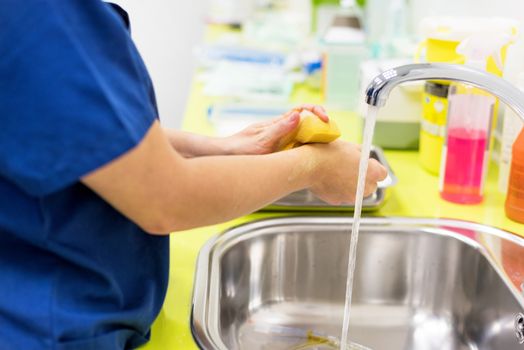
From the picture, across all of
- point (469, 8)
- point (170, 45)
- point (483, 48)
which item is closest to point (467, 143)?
point (483, 48)

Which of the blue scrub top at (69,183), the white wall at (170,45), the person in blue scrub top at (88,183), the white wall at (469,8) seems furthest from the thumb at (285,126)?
the white wall at (170,45)

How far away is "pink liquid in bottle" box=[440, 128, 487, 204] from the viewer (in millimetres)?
1137

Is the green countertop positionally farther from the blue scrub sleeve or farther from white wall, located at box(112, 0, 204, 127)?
white wall, located at box(112, 0, 204, 127)

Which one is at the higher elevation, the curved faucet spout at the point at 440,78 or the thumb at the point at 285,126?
the curved faucet spout at the point at 440,78

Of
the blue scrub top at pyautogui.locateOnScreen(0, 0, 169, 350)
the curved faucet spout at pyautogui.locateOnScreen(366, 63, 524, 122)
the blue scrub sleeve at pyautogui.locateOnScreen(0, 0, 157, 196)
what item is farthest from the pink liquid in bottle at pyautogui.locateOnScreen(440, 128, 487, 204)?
the blue scrub sleeve at pyautogui.locateOnScreen(0, 0, 157, 196)

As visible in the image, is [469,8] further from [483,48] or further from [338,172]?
[338,172]

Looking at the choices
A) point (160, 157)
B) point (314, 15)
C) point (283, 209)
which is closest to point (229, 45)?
point (314, 15)

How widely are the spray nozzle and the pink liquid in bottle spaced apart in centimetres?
12

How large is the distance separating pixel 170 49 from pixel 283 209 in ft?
8.96

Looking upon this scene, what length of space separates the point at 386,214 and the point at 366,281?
0.12 meters

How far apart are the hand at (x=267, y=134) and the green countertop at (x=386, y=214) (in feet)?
0.47

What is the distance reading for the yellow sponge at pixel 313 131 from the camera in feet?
3.00

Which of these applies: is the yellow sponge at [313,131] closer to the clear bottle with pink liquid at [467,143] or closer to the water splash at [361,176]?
the water splash at [361,176]

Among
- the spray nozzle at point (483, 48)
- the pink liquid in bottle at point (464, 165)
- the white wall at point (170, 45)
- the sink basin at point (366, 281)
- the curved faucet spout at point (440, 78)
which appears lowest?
the white wall at point (170, 45)
